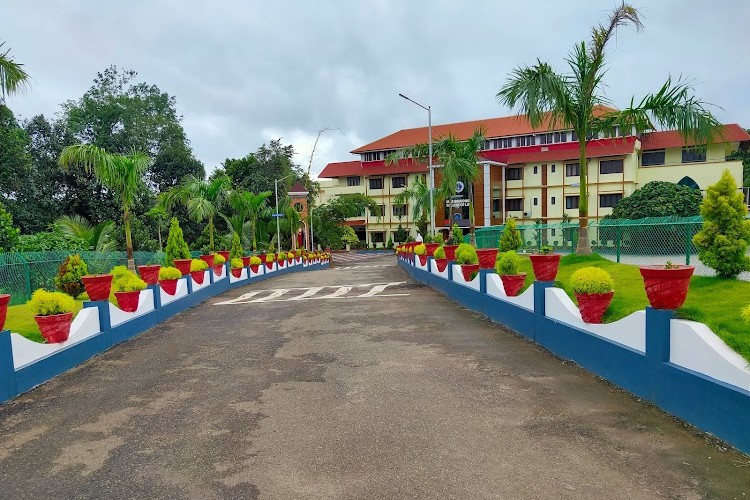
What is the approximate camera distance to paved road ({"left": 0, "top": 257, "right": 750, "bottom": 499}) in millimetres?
3727

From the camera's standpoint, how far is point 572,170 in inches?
1795

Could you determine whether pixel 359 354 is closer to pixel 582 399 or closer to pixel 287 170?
pixel 582 399

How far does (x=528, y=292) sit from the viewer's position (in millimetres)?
8445

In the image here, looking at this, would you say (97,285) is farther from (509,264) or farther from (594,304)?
(594,304)

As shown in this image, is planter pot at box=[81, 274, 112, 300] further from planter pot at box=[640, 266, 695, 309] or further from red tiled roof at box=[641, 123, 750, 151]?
red tiled roof at box=[641, 123, 750, 151]

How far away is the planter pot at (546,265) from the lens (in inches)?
304

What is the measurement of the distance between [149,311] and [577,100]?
11.7 m

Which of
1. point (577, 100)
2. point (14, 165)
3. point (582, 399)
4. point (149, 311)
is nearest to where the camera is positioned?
point (582, 399)

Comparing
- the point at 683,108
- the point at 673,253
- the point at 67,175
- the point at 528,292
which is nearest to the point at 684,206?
the point at 673,253

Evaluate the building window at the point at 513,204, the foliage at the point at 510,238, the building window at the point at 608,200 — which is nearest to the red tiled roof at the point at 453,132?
the building window at the point at 513,204

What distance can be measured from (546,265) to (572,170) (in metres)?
41.3

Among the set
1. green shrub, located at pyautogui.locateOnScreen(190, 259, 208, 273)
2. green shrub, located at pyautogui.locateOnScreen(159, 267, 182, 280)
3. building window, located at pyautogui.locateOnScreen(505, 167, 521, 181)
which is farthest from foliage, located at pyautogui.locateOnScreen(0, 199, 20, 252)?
building window, located at pyautogui.locateOnScreen(505, 167, 521, 181)

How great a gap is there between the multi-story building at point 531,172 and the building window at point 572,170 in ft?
0.29

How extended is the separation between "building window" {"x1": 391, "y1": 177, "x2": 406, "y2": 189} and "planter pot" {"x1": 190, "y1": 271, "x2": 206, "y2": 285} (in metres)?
40.7
